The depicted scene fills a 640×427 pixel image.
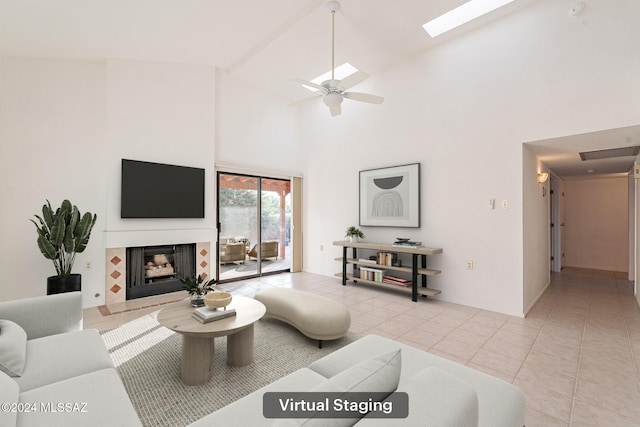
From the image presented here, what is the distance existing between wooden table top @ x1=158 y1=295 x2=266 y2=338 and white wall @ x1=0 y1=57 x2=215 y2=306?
2.50 meters

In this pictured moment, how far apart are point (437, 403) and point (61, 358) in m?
2.12

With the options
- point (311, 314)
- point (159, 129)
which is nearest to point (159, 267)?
point (159, 129)

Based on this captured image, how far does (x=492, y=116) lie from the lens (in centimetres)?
398

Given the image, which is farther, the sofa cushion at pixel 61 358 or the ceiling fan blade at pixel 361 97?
the ceiling fan blade at pixel 361 97

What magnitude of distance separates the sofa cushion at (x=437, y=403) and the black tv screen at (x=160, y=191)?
15.1 ft

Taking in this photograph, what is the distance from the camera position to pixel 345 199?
591cm

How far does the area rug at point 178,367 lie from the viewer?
197cm

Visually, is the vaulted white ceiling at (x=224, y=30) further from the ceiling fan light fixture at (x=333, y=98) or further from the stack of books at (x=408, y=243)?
the stack of books at (x=408, y=243)

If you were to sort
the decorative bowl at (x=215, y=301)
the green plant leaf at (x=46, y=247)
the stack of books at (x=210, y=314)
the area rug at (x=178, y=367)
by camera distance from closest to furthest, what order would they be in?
the area rug at (x=178, y=367) → the stack of books at (x=210, y=314) → the decorative bowl at (x=215, y=301) → the green plant leaf at (x=46, y=247)

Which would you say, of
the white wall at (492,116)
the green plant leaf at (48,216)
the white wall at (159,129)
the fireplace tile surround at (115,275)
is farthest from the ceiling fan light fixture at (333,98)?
the fireplace tile surround at (115,275)

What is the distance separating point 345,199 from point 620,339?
4.22 m

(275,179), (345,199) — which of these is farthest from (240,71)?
(345,199)

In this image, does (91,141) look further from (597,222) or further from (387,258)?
(597,222)

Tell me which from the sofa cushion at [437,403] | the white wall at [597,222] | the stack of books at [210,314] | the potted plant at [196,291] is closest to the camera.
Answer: the sofa cushion at [437,403]
